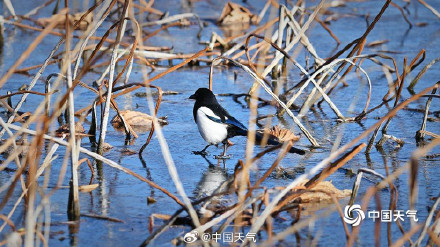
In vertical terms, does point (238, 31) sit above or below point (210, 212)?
above

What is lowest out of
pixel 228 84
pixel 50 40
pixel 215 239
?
pixel 215 239

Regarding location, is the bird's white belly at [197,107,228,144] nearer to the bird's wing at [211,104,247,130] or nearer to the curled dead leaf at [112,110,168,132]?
the bird's wing at [211,104,247,130]

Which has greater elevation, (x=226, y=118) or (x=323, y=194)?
(x=226, y=118)

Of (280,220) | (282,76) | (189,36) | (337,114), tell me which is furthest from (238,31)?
(280,220)

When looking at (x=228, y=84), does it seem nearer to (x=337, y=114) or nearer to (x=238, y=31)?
(x=337, y=114)

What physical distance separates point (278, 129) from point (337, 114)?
1.99 ft

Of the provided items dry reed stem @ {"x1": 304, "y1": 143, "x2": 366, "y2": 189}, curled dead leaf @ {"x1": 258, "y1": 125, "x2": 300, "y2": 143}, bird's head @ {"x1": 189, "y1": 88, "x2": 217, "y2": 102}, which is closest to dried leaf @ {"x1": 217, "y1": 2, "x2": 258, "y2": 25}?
bird's head @ {"x1": 189, "y1": 88, "x2": 217, "y2": 102}

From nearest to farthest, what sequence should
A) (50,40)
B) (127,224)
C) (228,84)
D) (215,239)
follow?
(215,239), (127,224), (228,84), (50,40)

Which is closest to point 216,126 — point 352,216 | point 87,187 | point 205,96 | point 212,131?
point 212,131

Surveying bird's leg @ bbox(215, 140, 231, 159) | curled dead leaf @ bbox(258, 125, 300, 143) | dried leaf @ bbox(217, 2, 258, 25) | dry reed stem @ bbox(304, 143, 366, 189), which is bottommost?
dry reed stem @ bbox(304, 143, 366, 189)

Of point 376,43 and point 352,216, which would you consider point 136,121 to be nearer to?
point 352,216

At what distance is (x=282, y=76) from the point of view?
7488 mm

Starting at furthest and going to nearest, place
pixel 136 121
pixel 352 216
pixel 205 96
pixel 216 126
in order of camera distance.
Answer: pixel 136 121 → pixel 205 96 → pixel 216 126 → pixel 352 216

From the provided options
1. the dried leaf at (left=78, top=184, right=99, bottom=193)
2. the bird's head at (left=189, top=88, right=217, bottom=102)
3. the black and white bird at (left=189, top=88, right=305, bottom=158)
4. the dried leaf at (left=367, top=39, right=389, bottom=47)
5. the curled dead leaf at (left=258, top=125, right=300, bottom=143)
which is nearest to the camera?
the dried leaf at (left=78, top=184, right=99, bottom=193)
